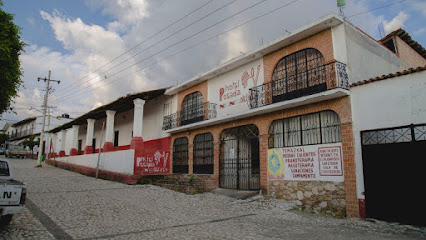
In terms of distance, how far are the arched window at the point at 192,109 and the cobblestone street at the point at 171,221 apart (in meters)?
6.04

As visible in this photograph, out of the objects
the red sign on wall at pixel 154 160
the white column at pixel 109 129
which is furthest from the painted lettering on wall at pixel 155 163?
the white column at pixel 109 129

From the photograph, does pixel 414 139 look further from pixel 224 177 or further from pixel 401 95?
pixel 224 177

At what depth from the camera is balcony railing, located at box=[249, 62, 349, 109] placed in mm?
9211

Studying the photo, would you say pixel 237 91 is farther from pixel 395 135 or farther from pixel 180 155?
pixel 395 135

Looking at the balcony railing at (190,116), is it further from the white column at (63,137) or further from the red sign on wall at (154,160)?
the white column at (63,137)

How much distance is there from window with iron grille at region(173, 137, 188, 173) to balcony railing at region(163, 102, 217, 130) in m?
1.03

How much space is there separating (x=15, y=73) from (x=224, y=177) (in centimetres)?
943

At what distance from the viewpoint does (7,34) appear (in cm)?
827

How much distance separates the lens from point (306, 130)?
10.1 m

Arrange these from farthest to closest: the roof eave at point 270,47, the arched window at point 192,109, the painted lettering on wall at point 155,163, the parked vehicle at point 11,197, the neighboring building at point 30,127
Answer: the neighboring building at point 30,127 < the arched window at point 192,109 < the painted lettering on wall at point 155,163 < the roof eave at point 270,47 < the parked vehicle at point 11,197

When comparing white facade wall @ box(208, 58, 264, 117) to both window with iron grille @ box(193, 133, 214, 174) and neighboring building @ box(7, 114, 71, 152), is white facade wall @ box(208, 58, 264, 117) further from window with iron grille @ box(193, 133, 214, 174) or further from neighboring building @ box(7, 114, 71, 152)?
neighboring building @ box(7, 114, 71, 152)

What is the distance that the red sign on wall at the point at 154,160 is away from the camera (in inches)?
603

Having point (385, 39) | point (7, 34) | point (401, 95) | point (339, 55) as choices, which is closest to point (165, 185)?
point (7, 34)

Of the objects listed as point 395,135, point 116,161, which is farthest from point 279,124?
point 116,161
